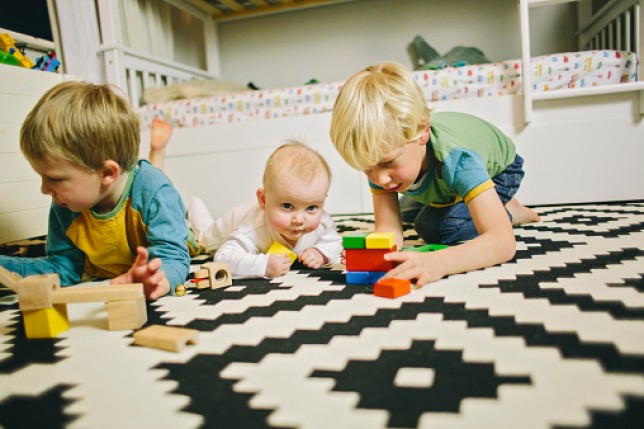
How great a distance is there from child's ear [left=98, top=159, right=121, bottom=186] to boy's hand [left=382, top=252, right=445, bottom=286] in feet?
1.71

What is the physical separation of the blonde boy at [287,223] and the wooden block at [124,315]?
298 millimetres

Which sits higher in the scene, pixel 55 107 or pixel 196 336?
pixel 55 107

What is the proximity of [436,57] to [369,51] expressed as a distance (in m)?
0.39

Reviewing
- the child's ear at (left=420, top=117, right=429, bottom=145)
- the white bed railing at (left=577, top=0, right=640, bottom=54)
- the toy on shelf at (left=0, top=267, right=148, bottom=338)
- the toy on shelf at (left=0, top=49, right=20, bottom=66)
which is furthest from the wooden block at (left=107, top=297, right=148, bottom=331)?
the white bed railing at (left=577, top=0, right=640, bottom=54)

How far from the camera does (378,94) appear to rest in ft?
2.81

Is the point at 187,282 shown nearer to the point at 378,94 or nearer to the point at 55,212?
the point at 55,212

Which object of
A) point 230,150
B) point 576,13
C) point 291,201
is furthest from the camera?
point 576,13

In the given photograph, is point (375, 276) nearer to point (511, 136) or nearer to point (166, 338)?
point (166, 338)

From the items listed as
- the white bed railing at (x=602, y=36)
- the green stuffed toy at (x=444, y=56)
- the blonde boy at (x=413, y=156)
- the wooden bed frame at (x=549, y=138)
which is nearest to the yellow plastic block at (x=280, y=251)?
the blonde boy at (x=413, y=156)

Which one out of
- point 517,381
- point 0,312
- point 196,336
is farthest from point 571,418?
point 0,312

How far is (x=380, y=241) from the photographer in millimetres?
820

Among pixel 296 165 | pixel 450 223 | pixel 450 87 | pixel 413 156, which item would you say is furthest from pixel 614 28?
pixel 296 165

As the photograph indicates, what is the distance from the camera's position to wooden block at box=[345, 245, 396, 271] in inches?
32.5

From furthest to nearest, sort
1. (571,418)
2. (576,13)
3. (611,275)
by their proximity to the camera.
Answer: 1. (576,13)
2. (611,275)
3. (571,418)
